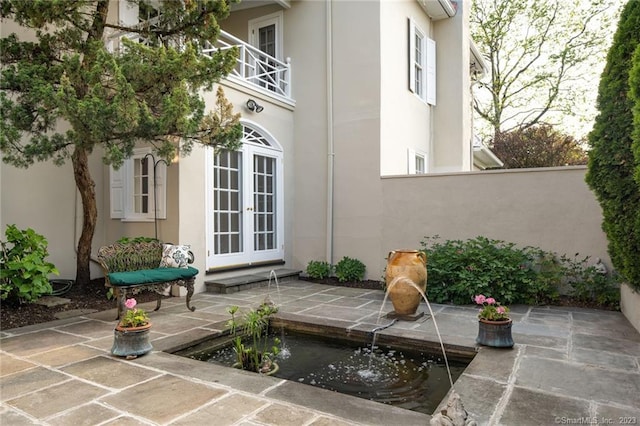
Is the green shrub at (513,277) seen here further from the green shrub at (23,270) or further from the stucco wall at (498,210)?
the green shrub at (23,270)

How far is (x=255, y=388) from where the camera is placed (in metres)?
2.67

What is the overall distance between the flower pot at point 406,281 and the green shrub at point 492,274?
1.11 metres

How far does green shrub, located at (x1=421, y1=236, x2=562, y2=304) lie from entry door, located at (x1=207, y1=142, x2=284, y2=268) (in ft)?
10.1

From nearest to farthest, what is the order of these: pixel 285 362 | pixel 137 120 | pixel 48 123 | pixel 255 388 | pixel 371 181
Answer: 1. pixel 255 388
2. pixel 285 362
3. pixel 137 120
4. pixel 48 123
5. pixel 371 181

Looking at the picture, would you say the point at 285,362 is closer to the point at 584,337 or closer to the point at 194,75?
the point at 584,337

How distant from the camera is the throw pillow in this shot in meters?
5.23

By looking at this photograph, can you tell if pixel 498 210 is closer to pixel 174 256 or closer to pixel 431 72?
pixel 431 72

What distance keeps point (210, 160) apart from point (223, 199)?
71 cm

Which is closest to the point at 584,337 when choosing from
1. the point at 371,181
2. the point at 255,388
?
the point at 255,388

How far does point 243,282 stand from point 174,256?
1406 mm

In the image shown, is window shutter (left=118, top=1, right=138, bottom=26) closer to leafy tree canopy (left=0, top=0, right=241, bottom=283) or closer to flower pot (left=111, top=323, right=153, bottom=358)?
leafy tree canopy (left=0, top=0, right=241, bottom=283)

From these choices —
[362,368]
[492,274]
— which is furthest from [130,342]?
[492,274]

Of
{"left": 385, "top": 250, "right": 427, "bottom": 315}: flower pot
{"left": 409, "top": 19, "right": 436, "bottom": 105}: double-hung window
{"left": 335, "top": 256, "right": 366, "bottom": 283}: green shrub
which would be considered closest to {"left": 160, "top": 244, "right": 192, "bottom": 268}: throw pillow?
{"left": 385, "top": 250, "right": 427, "bottom": 315}: flower pot

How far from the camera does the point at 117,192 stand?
6.53m
